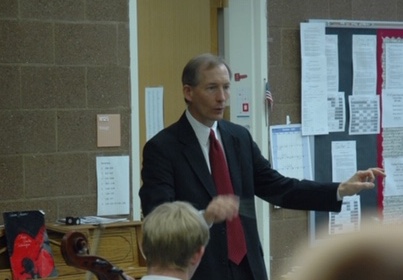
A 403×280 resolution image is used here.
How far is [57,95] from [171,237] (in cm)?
206

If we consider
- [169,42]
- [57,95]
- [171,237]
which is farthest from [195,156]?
[169,42]

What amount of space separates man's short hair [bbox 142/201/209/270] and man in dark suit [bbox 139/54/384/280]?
78 cm

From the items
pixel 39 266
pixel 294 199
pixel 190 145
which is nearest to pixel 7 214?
pixel 39 266

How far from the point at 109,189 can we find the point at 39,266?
685 millimetres

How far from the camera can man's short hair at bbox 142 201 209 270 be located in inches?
76.1

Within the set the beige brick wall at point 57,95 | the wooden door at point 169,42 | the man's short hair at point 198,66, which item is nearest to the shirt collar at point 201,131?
the man's short hair at point 198,66

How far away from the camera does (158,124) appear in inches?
174

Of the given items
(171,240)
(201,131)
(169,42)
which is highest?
(169,42)

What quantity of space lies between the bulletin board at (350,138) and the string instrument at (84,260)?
242cm

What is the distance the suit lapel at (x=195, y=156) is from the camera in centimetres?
282

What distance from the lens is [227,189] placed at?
2.86 meters

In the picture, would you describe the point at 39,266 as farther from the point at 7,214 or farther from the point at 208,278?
the point at 208,278

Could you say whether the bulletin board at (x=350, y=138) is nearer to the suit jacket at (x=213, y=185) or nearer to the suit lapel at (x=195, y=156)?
the suit jacket at (x=213, y=185)

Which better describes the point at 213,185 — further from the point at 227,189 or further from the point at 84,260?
the point at 84,260
